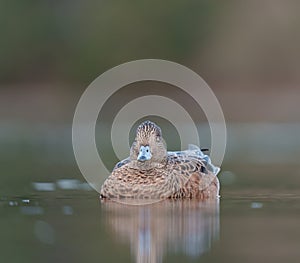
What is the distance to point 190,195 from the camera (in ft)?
37.7

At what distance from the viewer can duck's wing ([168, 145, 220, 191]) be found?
38.0 feet

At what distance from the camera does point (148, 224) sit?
986 centimetres

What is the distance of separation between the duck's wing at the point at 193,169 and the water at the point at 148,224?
0.88ft

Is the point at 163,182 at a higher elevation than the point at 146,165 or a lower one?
lower

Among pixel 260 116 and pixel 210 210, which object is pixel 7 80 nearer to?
pixel 260 116

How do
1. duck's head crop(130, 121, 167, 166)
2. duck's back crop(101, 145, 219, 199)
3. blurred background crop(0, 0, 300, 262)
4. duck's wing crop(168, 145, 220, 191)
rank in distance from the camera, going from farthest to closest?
blurred background crop(0, 0, 300, 262) → duck's head crop(130, 121, 167, 166) → duck's wing crop(168, 145, 220, 191) → duck's back crop(101, 145, 219, 199)

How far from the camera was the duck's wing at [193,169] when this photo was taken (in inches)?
456

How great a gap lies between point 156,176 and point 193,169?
17.2 inches

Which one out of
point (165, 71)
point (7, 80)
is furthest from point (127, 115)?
point (7, 80)

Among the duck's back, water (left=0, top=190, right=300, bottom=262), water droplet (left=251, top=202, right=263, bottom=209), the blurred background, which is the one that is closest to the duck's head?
the duck's back

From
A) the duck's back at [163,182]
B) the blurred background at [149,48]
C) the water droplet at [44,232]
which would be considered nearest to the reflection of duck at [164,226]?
the duck's back at [163,182]

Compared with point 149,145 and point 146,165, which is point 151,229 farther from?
point 149,145

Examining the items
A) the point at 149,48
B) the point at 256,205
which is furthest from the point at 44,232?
the point at 149,48

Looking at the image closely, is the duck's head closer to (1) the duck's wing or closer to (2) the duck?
Answer: (2) the duck
